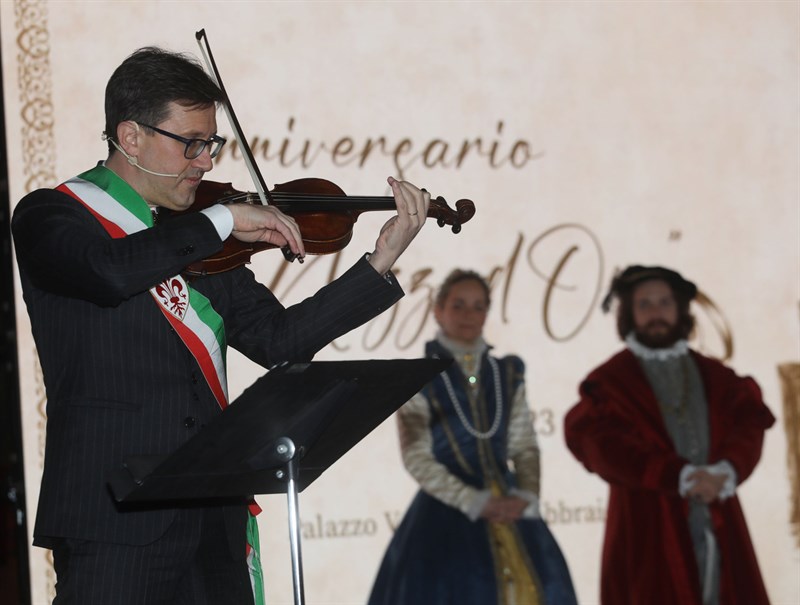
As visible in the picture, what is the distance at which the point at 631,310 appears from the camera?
388cm

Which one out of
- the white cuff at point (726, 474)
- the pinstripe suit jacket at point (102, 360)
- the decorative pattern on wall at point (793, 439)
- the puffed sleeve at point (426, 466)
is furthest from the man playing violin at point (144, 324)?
the decorative pattern on wall at point (793, 439)

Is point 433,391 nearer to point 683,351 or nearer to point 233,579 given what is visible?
point 683,351

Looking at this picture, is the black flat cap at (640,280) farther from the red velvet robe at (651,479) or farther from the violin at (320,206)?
the violin at (320,206)

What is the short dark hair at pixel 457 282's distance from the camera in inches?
149

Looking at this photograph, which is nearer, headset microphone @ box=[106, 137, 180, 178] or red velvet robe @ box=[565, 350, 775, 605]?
headset microphone @ box=[106, 137, 180, 178]

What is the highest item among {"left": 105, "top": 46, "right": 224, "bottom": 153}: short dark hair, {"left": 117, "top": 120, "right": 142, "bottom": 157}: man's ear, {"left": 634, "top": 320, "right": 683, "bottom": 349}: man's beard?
{"left": 105, "top": 46, "right": 224, "bottom": 153}: short dark hair

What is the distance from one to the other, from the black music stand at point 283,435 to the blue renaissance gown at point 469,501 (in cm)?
200

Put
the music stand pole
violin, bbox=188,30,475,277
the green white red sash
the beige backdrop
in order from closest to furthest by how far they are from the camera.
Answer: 1. the music stand pole
2. the green white red sash
3. violin, bbox=188,30,475,277
4. the beige backdrop

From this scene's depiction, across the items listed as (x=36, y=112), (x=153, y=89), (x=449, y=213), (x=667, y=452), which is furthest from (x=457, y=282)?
(x=153, y=89)

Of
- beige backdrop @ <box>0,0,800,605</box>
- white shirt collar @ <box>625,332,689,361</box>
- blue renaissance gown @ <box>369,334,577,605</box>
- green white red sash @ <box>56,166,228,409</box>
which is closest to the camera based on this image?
green white red sash @ <box>56,166,228,409</box>

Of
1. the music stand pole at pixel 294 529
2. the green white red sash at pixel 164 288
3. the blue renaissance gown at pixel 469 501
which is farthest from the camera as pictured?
the blue renaissance gown at pixel 469 501

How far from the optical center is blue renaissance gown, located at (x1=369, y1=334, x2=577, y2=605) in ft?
11.8

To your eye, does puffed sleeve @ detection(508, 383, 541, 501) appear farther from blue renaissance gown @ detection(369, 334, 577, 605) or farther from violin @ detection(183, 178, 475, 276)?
violin @ detection(183, 178, 475, 276)

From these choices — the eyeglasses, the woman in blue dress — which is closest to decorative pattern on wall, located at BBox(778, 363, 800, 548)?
the woman in blue dress
